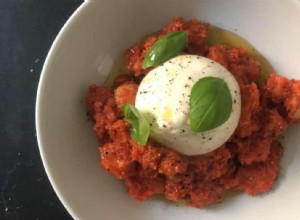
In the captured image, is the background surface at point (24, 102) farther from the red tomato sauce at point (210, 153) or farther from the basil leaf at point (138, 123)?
the basil leaf at point (138, 123)

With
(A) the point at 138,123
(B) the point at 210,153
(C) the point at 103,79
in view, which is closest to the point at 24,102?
(C) the point at 103,79

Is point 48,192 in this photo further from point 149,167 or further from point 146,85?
point 146,85

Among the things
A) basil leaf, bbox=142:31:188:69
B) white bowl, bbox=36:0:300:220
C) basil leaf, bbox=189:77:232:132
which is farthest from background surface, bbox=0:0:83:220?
basil leaf, bbox=189:77:232:132

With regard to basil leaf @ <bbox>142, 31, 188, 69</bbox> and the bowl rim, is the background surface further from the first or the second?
basil leaf @ <bbox>142, 31, 188, 69</bbox>

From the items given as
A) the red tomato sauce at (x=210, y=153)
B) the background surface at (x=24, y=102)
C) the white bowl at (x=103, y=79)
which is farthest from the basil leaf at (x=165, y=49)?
the background surface at (x=24, y=102)

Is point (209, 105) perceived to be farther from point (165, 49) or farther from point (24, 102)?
point (24, 102)

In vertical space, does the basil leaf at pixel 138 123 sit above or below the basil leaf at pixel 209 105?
below
